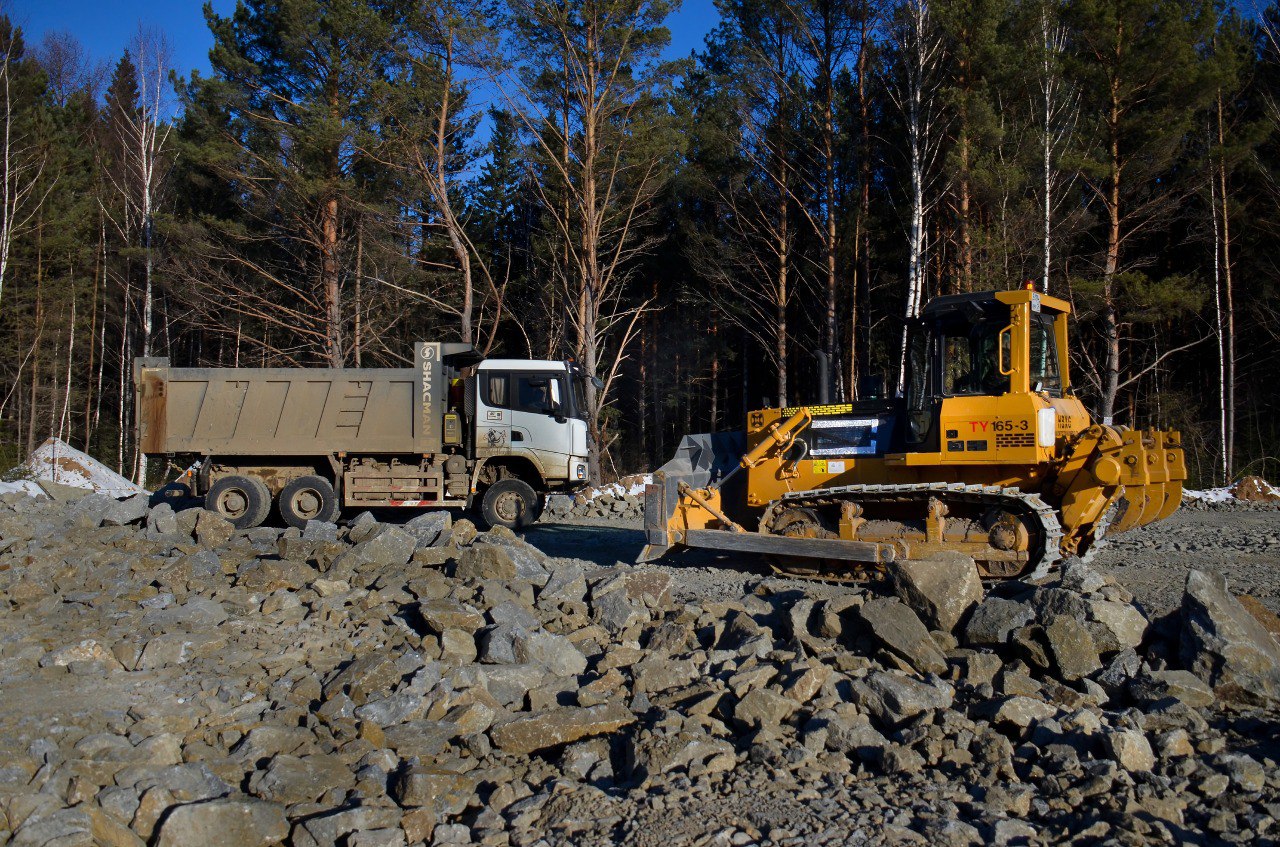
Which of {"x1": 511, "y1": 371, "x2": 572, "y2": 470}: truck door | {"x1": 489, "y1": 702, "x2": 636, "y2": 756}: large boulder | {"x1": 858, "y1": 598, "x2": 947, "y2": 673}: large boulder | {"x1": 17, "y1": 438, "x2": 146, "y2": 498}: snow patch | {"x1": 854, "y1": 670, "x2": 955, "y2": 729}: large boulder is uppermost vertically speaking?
{"x1": 511, "y1": 371, "x2": 572, "y2": 470}: truck door

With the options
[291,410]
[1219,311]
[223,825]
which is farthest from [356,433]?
[1219,311]

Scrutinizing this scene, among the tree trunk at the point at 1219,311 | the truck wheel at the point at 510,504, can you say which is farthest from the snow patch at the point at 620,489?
the tree trunk at the point at 1219,311

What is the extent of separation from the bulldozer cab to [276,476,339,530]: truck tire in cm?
924

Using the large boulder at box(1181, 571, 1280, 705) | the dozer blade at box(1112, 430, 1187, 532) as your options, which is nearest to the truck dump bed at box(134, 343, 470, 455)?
the dozer blade at box(1112, 430, 1187, 532)

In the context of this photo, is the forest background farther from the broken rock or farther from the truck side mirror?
the broken rock

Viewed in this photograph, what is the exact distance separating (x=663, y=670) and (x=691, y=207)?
24694 mm

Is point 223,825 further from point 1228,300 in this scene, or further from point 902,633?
point 1228,300

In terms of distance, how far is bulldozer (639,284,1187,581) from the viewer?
862 cm

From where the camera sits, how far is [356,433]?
14859 mm

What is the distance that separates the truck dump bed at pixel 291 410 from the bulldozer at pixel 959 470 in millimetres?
6310

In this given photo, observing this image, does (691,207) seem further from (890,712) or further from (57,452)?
(890,712)

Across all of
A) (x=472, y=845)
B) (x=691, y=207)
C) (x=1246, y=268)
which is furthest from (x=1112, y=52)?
(x=472, y=845)

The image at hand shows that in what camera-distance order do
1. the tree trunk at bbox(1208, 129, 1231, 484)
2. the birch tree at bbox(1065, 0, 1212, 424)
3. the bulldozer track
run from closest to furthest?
the bulldozer track
the birch tree at bbox(1065, 0, 1212, 424)
the tree trunk at bbox(1208, 129, 1231, 484)

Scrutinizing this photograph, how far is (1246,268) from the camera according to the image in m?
24.4
